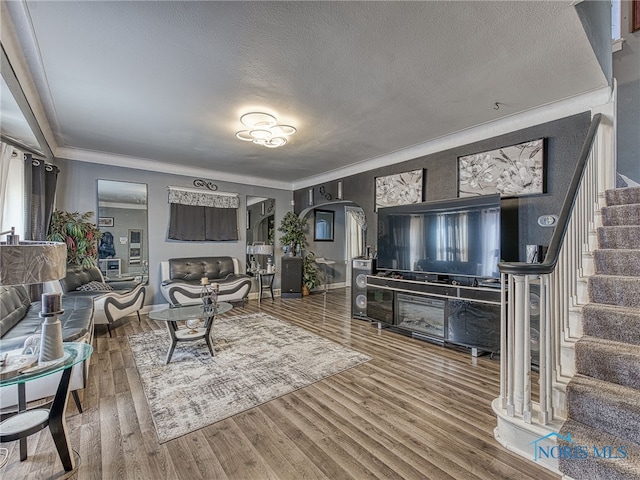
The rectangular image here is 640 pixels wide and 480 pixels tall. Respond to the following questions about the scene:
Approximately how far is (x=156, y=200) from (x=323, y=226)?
4.09 m

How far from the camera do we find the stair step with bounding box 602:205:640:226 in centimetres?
250

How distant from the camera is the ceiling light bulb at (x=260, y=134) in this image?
352cm

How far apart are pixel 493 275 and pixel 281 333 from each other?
9.21 ft

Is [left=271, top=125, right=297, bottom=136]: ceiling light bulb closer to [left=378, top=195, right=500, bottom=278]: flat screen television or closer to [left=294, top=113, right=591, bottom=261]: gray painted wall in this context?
[left=378, top=195, right=500, bottom=278]: flat screen television

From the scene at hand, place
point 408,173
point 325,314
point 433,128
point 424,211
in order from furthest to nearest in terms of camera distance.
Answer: point 325,314
point 408,173
point 424,211
point 433,128

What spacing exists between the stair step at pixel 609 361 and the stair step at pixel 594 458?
319mm

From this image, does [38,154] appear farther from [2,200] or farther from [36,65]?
[36,65]

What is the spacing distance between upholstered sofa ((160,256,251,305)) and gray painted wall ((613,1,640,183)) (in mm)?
5862

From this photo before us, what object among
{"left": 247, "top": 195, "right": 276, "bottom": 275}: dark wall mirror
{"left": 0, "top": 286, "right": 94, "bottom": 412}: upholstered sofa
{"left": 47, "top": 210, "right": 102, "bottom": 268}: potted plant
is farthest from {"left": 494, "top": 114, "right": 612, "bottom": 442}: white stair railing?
{"left": 47, "top": 210, "right": 102, "bottom": 268}: potted plant

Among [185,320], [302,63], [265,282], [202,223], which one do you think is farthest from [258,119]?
[265,282]

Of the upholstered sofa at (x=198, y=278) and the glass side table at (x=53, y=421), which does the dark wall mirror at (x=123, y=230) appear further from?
the glass side table at (x=53, y=421)

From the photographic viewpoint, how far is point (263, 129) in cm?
351

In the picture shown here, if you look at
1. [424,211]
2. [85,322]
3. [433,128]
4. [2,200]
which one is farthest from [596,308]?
[2,200]

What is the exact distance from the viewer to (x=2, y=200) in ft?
10.2
